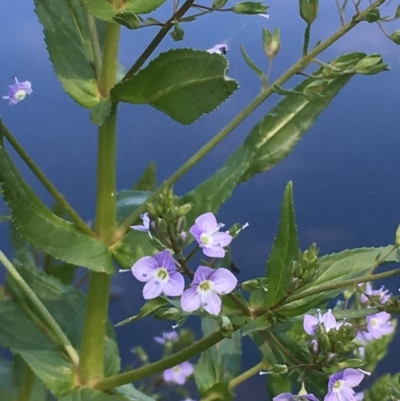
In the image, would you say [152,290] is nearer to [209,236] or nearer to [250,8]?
[209,236]

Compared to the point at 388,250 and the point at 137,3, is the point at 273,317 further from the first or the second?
the point at 137,3

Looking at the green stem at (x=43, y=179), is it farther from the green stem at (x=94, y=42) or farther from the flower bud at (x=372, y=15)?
the flower bud at (x=372, y=15)

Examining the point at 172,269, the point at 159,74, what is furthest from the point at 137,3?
the point at 172,269

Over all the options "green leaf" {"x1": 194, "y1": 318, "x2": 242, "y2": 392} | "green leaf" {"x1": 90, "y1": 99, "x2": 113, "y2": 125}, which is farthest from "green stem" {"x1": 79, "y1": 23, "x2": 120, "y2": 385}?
"green leaf" {"x1": 194, "y1": 318, "x2": 242, "y2": 392}

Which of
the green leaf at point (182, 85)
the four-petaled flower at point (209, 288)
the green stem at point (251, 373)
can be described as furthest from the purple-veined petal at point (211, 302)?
the green stem at point (251, 373)

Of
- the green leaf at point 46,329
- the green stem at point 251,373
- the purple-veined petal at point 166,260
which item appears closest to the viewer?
the purple-veined petal at point 166,260

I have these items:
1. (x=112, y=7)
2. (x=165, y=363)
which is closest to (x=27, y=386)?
(x=165, y=363)
